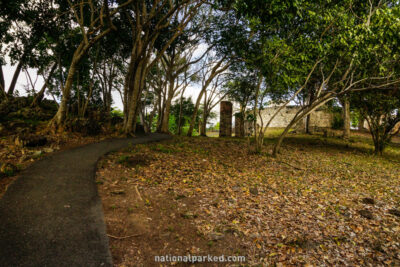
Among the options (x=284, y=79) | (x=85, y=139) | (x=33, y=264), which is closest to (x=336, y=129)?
(x=284, y=79)

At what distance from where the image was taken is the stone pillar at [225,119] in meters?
22.5

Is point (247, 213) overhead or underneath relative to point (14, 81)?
underneath

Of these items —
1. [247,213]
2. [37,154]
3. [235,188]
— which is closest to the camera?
[247,213]

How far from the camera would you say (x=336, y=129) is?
24.5 metres

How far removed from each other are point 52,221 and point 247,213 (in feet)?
12.9

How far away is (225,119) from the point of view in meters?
22.7

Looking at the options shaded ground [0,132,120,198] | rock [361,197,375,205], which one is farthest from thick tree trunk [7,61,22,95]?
rock [361,197,375,205]

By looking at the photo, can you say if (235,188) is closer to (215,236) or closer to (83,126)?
(215,236)

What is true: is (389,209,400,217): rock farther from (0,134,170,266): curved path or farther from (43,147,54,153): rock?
(43,147,54,153): rock

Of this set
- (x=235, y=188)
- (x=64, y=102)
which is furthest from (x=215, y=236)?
(x=64, y=102)

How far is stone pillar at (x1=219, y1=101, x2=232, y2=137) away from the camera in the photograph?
74.0ft

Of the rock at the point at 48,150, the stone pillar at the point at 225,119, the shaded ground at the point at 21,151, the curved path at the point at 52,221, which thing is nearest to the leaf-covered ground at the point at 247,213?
the curved path at the point at 52,221

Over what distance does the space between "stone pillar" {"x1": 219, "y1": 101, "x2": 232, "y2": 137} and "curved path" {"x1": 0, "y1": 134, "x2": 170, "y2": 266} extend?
18.1m

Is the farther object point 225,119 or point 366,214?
point 225,119
